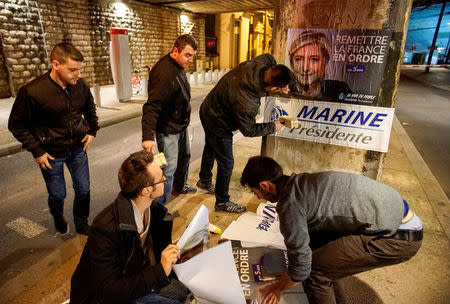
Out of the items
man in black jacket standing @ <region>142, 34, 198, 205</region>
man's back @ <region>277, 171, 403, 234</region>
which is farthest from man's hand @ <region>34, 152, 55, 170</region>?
man's back @ <region>277, 171, 403, 234</region>

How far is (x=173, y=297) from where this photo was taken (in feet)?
5.92

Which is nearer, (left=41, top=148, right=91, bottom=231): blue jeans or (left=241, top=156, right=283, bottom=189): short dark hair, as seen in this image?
(left=241, top=156, right=283, bottom=189): short dark hair

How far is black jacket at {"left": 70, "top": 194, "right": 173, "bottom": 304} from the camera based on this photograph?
1372 mm

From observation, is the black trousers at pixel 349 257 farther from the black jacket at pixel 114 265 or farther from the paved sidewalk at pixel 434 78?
the paved sidewalk at pixel 434 78

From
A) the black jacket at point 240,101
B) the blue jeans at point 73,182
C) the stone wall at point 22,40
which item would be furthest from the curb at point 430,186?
the stone wall at point 22,40

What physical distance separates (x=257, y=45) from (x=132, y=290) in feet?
90.4

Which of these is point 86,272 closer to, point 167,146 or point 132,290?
point 132,290

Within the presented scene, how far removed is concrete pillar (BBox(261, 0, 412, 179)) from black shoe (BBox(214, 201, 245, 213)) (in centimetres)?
79

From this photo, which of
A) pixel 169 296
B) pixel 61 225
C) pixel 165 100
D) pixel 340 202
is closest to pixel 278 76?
pixel 165 100

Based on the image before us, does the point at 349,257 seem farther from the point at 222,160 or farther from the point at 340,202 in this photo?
the point at 222,160

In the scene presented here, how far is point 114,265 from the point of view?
1.40 metres

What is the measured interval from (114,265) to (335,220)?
1238mm

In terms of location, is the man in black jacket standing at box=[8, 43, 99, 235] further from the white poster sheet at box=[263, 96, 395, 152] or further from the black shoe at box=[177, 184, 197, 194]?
the white poster sheet at box=[263, 96, 395, 152]

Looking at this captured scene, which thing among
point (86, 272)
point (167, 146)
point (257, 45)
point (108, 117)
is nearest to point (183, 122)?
point (167, 146)
